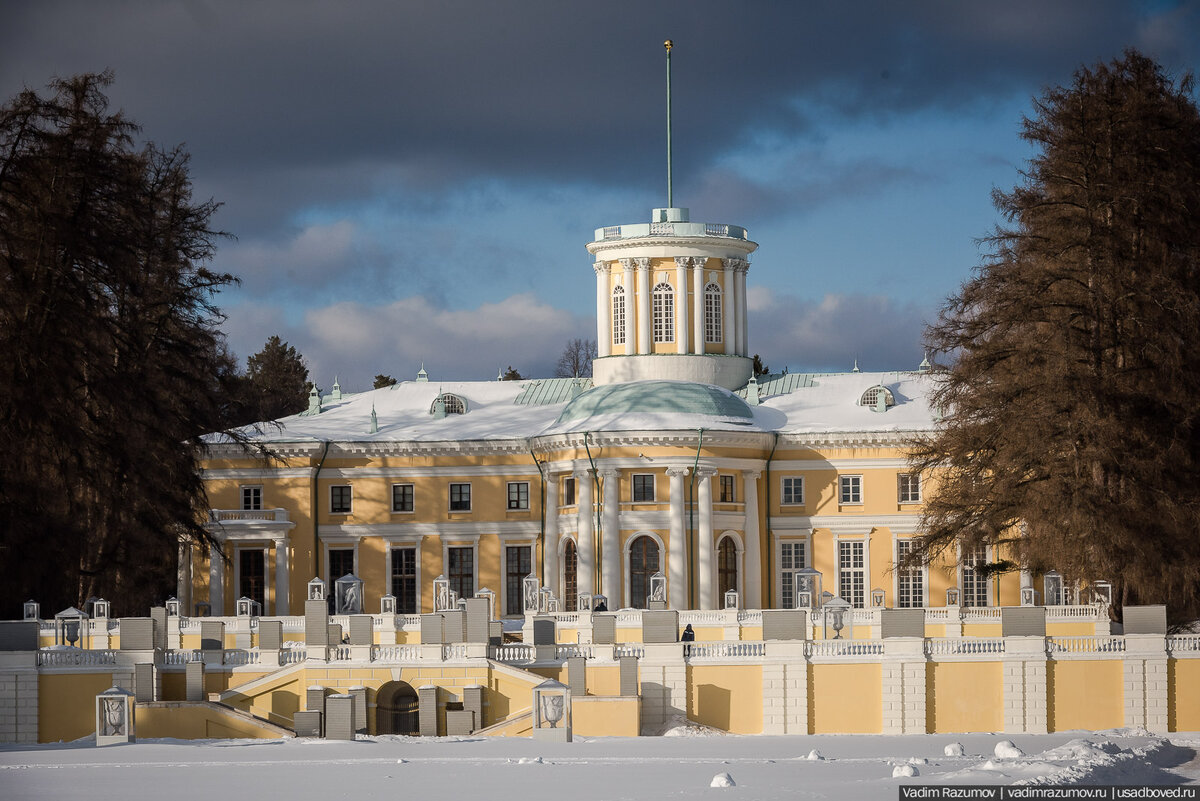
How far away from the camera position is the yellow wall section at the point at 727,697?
39250 millimetres

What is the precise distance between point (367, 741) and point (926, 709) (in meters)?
11.2

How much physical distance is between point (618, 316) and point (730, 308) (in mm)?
3940

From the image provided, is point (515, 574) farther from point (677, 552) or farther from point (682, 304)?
point (682, 304)

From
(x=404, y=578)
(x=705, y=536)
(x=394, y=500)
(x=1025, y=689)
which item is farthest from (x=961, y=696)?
(x=394, y=500)

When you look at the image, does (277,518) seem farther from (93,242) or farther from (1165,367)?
(1165,367)

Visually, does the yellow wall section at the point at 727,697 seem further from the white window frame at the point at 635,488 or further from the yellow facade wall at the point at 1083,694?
the white window frame at the point at 635,488

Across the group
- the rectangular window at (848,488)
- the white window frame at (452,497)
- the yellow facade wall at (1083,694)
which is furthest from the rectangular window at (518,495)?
the yellow facade wall at (1083,694)

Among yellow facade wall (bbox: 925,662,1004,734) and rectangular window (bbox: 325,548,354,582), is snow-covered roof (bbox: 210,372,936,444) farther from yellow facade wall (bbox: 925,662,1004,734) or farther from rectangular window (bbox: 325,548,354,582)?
yellow facade wall (bbox: 925,662,1004,734)

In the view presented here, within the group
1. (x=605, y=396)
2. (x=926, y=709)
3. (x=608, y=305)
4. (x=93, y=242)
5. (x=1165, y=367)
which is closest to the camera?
(x=926, y=709)

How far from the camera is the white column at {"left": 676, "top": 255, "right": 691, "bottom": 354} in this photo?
69562mm

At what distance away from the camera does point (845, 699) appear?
128 feet

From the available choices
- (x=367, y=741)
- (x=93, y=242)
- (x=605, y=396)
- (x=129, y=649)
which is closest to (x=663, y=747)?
(x=367, y=741)

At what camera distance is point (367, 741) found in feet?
113

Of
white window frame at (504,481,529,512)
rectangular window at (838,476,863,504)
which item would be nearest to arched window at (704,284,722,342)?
rectangular window at (838,476,863,504)
